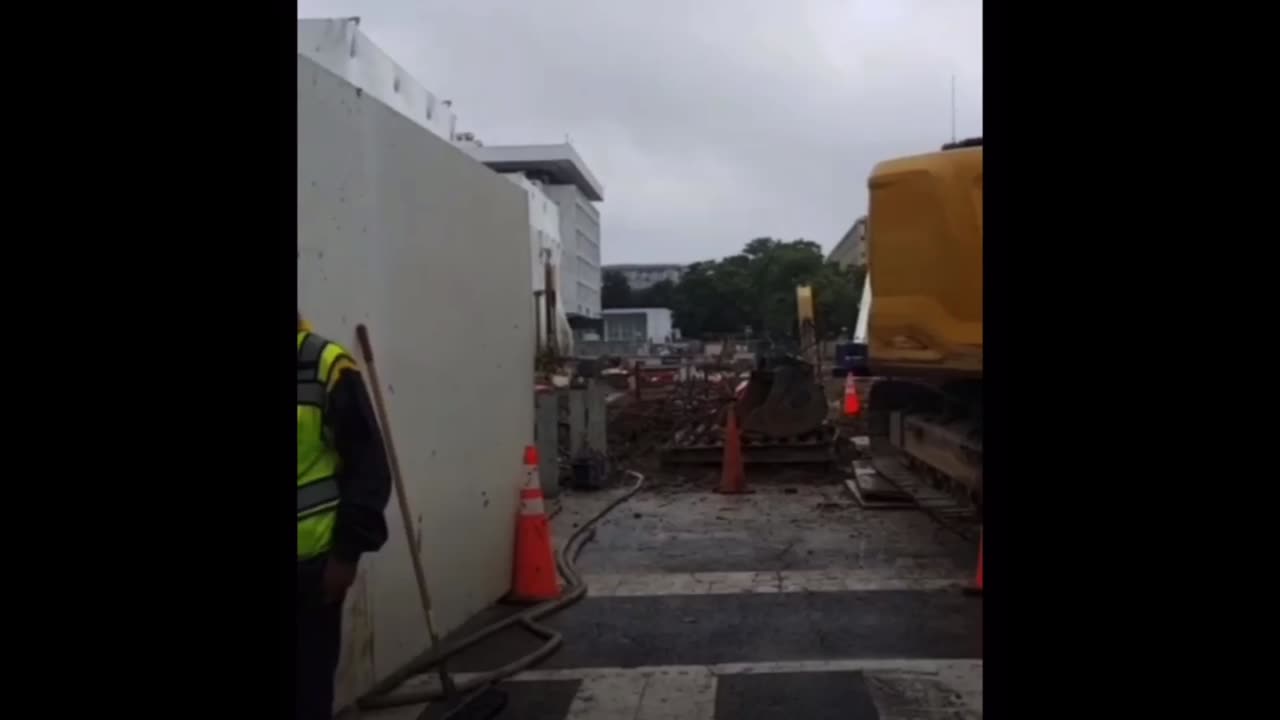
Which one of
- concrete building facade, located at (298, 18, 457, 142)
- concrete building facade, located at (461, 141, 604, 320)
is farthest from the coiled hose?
concrete building facade, located at (461, 141, 604, 320)

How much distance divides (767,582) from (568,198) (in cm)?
9327

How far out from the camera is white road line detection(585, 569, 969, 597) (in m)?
7.62

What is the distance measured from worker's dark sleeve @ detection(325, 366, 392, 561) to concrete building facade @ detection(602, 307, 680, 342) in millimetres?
84379

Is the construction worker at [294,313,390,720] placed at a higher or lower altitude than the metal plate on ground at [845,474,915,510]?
higher

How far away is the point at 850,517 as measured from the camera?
10.6 m

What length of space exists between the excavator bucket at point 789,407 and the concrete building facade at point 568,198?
2862 inches

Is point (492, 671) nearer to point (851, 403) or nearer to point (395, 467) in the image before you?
point (395, 467)

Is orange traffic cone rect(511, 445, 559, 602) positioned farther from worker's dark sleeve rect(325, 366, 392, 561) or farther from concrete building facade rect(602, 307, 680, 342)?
concrete building facade rect(602, 307, 680, 342)

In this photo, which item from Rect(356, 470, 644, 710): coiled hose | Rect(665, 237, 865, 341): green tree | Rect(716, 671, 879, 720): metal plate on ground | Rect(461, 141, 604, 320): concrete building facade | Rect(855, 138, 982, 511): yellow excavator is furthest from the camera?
Rect(461, 141, 604, 320): concrete building facade

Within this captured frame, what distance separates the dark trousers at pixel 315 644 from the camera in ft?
11.7
